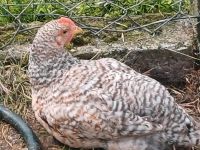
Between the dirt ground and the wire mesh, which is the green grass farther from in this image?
the dirt ground

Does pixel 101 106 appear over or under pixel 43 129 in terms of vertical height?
over

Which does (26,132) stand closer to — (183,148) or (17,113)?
(17,113)

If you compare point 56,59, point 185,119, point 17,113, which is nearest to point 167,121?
point 185,119

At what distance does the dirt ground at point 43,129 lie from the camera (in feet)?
11.1

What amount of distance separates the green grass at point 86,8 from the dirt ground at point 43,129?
0.54 metres

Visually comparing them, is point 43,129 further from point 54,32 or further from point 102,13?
point 102,13

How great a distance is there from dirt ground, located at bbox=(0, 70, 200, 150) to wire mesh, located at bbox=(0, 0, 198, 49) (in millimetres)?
384

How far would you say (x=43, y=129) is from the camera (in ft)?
11.4

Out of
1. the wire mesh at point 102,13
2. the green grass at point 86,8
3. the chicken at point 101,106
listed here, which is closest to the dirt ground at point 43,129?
the chicken at point 101,106

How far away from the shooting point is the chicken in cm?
308

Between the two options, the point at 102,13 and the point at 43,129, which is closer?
the point at 43,129

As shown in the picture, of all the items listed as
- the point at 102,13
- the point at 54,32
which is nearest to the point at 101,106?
the point at 54,32

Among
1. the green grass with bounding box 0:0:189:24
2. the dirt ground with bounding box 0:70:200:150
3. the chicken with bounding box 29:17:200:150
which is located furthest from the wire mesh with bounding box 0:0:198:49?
the chicken with bounding box 29:17:200:150

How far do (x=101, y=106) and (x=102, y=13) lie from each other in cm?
108
